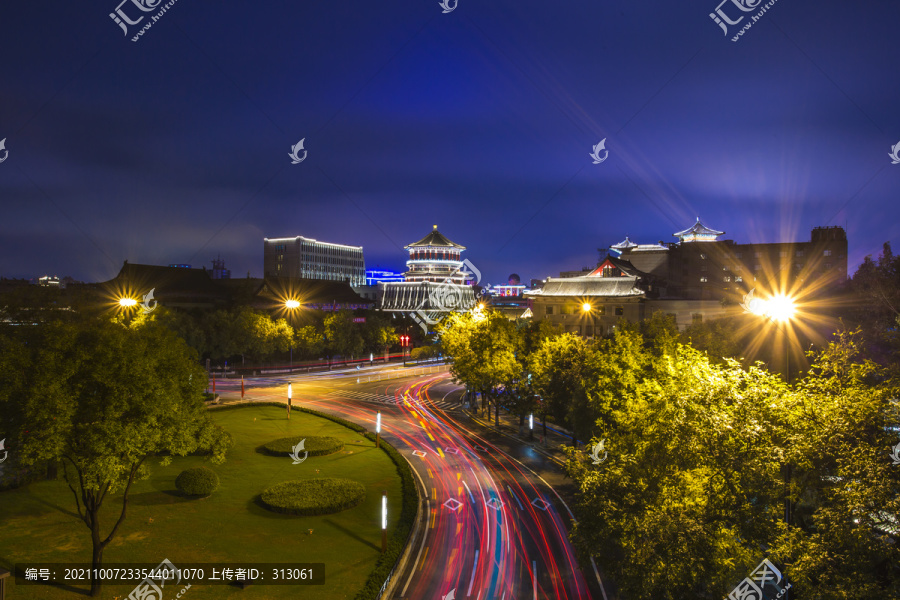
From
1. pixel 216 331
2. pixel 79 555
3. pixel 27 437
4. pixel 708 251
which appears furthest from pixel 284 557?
pixel 708 251

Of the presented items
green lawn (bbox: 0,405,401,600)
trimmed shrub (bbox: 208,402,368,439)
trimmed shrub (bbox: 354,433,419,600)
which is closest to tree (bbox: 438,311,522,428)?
trimmed shrub (bbox: 208,402,368,439)

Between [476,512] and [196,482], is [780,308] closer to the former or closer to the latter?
[476,512]

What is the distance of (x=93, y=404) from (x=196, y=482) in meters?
10.5

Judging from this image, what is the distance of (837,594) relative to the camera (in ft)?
32.3

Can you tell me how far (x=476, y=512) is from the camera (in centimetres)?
2489

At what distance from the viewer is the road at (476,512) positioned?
18906 millimetres

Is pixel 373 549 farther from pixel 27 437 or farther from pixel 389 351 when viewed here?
pixel 389 351

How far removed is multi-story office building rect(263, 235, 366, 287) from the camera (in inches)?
7032

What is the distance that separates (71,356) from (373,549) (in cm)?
1284

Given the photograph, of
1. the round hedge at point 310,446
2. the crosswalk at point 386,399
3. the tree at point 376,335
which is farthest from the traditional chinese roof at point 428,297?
the round hedge at point 310,446

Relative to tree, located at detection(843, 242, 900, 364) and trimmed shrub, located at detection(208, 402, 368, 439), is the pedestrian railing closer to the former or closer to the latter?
trimmed shrub, located at detection(208, 402, 368, 439)

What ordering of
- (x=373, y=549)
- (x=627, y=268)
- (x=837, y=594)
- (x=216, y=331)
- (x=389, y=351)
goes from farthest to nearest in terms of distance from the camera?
1. (x=389, y=351)
2. (x=627, y=268)
3. (x=216, y=331)
4. (x=373, y=549)
5. (x=837, y=594)

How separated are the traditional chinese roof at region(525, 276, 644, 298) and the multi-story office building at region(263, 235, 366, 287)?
11514 cm

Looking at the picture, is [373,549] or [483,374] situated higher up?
[483,374]
